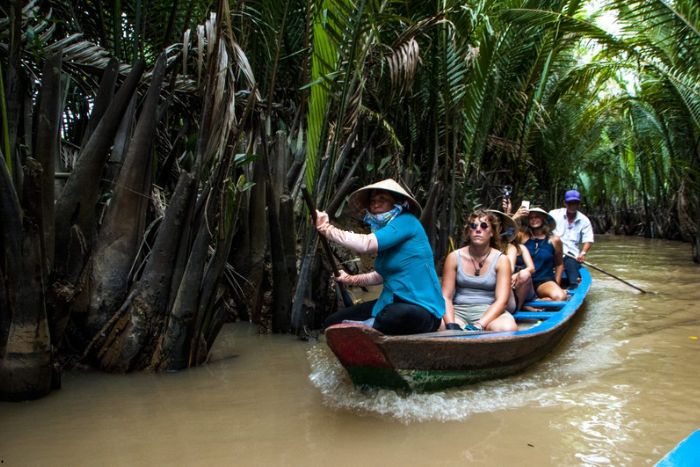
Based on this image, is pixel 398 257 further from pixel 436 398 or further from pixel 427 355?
pixel 436 398

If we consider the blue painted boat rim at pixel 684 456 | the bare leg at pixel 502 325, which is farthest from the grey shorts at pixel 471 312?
the blue painted boat rim at pixel 684 456

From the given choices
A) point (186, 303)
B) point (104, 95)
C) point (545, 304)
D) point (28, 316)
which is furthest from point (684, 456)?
point (545, 304)

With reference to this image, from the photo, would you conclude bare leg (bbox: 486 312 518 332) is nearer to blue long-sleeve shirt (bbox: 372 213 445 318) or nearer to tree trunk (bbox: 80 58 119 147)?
blue long-sleeve shirt (bbox: 372 213 445 318)

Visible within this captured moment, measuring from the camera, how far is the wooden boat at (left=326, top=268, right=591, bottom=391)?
2986mm

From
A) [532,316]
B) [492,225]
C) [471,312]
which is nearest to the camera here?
[492,225]

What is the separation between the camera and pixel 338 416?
10.5 ft

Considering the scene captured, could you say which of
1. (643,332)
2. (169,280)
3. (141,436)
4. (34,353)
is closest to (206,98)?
(169,280)

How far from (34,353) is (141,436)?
0.75 meters

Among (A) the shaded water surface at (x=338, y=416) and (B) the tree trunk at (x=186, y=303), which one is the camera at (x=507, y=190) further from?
(B) the tree trunk at (x=186, y=303)

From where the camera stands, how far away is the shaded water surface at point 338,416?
2695mm

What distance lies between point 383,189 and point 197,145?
1309 millimetres

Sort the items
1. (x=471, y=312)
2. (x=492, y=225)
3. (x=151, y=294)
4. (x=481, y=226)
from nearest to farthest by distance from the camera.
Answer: (x=151, y=294) < (x=481, y=226) < (x=492, y=225) < (x=471, y=312)

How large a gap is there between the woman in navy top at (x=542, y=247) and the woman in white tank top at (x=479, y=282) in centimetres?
212

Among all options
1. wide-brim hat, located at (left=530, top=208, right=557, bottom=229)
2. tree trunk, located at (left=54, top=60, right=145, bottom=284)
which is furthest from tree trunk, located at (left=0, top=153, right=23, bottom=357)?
wide-brim hat, located at (left=530, top=208, right=557, bottom=229)
